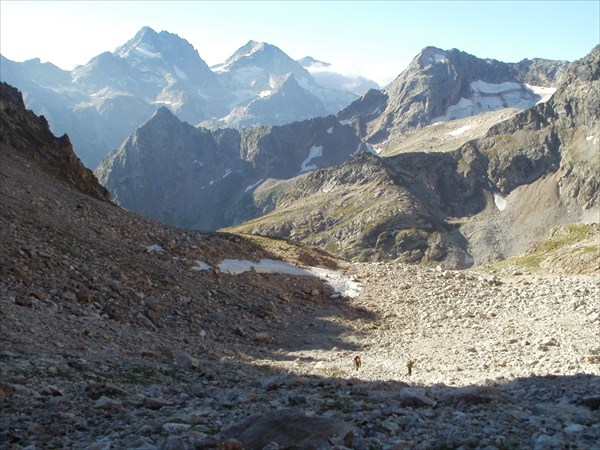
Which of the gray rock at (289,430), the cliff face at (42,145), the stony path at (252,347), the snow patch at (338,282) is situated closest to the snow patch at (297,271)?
the snow patch at (338,282)

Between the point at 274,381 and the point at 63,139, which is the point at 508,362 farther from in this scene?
the point at 63,139

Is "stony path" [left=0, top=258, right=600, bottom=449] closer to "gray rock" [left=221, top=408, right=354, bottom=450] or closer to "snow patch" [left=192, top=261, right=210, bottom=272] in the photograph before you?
"gray rock" [left=221, top=408, right=354, bottom=450]

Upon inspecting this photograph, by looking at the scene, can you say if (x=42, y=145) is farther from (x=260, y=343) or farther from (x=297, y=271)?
(x=260, y=343)

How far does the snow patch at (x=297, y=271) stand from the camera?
133 ft

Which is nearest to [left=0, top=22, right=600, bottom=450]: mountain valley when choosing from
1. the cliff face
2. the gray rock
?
the gray rock

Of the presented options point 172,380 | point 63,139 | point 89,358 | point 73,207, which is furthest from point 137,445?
point 63,139

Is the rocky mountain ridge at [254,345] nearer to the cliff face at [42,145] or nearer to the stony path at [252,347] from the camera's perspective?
the stony path at [252,347]

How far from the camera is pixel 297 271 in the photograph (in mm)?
44906

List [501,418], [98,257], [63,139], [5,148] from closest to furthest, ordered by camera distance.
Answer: [501,418] → [98,257] → [5,148] → [63,139]

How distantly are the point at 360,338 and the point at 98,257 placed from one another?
14.8 metres

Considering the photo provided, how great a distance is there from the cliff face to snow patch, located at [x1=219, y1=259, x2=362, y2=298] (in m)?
21.2

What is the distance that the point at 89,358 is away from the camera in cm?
1669

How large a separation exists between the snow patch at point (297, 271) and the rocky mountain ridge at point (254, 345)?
47 centimetres

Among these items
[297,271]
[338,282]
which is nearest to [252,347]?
[338,282]
